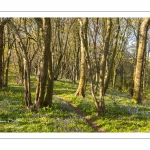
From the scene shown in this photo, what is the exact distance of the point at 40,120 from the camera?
40.9 feet

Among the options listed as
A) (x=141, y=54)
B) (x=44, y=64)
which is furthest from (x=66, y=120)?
(x=141, y=54)

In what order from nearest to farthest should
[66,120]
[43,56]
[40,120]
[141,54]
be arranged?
[40,120]
[66,120]
[43,56]
[141,54]

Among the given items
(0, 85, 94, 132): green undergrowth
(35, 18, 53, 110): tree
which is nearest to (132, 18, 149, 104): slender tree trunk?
(0, 85, 94, 132): green undergrowth

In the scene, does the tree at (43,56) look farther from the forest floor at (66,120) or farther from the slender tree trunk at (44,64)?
the forest floor at (66,120)

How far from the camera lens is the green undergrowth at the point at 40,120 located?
11.3 meters

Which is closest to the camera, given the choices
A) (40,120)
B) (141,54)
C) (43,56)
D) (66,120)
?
(40,120)

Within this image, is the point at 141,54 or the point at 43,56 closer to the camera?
the point at 43,56

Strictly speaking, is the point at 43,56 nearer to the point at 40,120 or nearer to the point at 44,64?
the point at 44,64

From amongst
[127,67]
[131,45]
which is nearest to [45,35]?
[131,45]

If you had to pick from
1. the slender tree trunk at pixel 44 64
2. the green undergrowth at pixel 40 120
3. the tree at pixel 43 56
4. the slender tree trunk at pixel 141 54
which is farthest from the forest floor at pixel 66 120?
the slender tree trunk at pixel 141 54
